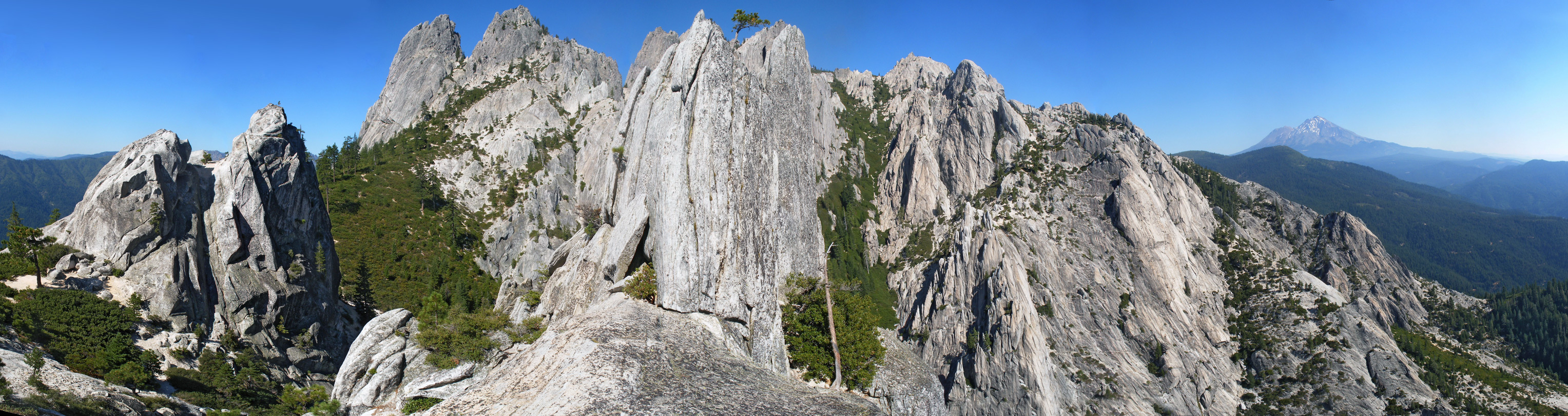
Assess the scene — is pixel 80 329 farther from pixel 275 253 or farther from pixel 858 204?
pixel 858 204

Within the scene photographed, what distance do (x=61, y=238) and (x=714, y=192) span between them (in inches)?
1737

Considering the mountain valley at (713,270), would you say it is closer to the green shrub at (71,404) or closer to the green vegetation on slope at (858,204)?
the green shrub at (71,404)

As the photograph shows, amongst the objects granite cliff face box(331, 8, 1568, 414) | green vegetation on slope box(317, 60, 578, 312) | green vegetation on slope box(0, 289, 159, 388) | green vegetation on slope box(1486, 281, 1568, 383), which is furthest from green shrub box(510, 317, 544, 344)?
green vegetation on slope box(1486, 281, 1568, 383)

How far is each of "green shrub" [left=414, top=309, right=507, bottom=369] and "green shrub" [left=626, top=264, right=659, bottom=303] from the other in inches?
299

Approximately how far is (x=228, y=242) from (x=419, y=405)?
34013 millimetres

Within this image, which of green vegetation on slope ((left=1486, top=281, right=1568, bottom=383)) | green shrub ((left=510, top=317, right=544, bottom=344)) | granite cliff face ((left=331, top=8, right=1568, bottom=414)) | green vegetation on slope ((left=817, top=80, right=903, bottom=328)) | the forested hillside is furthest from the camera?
green vegetation on slope ((left=817, top=80, right=903, bottom=328))

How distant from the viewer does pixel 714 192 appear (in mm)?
36094

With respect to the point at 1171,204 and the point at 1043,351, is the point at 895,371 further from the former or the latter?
the point at 1171,204

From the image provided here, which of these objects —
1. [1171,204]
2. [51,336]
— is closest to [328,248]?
[51,336]

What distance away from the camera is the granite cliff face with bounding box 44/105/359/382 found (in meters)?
36.4

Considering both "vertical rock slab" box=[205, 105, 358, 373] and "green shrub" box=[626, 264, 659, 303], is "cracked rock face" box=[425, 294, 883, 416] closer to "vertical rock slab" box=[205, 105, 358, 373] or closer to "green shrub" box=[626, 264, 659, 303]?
"green shrub" box=[626, 264, 659, 303]

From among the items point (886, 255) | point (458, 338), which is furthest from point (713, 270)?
point (886, 255)

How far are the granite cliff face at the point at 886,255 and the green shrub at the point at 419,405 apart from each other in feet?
→ 4.36

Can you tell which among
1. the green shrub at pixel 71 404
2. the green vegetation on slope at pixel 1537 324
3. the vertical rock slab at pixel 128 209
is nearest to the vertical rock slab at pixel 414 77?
the vertical rock slab at pixel 128 209
